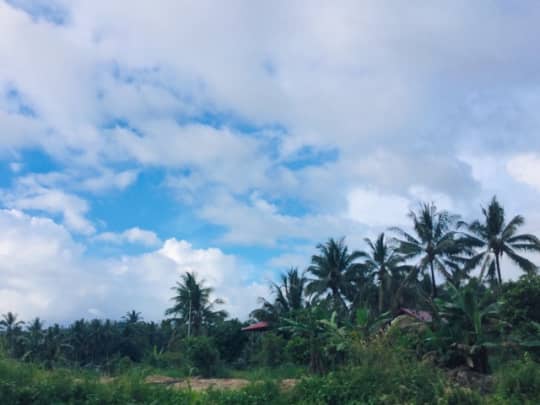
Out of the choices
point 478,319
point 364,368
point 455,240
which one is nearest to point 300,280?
A: point 455,240

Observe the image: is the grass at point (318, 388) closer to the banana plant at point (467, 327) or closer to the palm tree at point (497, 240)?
the banana plant at point (467, 327)

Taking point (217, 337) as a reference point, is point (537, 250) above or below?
above

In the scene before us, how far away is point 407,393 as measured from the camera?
11961 mm

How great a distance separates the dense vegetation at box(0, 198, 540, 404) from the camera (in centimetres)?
1225

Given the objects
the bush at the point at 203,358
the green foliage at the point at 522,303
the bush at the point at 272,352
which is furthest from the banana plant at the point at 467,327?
the bush at the point at 203,358

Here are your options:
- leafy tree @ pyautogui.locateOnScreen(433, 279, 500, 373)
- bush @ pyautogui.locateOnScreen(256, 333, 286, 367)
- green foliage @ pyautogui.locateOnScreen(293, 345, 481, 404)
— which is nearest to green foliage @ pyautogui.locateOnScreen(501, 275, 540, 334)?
leafy tree @ pyautogui.locateOnScreen(433, 279, 500, 373)

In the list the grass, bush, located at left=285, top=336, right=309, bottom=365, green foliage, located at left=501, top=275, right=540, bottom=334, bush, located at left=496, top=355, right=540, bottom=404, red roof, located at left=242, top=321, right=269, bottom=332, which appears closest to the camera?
bush, located at left=496, top=355, right=540, bottom=404

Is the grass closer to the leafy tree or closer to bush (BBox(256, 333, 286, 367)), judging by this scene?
the leafy tree

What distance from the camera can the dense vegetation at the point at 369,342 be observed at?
40.2ft

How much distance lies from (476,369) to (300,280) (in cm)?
1967

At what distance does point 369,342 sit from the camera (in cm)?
1441

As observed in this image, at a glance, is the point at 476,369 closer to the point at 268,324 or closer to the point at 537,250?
the point at 537,250

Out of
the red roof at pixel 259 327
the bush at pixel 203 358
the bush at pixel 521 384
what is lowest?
the bush at pixel 521 384

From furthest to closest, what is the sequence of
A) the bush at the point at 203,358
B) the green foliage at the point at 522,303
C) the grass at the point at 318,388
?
the bush at the point at 203,358 → the green foliage at the point at 522,303 → the grass at the point at 318,388
